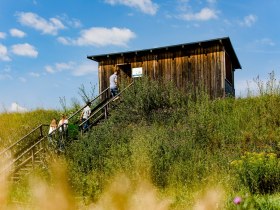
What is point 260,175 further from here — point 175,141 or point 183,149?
point 175,141

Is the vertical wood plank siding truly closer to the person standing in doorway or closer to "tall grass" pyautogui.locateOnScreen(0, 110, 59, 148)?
the person standing in doorway

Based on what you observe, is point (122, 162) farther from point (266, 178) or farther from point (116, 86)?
point (116, 86)

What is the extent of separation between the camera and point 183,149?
15555 millimetres

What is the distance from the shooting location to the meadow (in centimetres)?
1212

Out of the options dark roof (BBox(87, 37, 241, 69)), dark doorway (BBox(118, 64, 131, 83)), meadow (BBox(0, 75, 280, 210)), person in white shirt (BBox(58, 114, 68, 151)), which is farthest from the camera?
dark doorway (BBox(118, 64, 131, 83))

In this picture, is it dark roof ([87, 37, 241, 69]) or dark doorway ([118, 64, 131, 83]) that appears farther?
dark doorway ([118, 64, 131, 83])

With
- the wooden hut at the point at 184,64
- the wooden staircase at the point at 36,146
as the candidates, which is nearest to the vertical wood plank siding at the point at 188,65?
the wooden hut at the point at 184,64

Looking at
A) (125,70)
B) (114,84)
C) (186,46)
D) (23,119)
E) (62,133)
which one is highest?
(186,46)

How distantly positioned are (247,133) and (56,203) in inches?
654

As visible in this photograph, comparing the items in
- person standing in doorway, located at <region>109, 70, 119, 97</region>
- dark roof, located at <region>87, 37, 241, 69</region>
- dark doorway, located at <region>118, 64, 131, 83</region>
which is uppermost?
dark roof, located at <region>87, 37, 241, 69</region>

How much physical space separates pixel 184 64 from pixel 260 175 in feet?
45.1

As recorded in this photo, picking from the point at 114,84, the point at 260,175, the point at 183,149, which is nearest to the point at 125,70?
the point at 114,84

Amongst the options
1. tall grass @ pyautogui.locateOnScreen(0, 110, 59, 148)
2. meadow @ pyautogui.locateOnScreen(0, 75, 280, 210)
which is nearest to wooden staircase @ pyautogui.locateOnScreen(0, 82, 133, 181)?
meadow @ pyautogui.locateOnScreen(0, 75, 280, 210)

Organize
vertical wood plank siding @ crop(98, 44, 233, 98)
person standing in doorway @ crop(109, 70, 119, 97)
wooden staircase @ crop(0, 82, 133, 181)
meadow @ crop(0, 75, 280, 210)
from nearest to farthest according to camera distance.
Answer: meadow @ crop(0, 75, 280, 210) < wooden staircase @ crop(0, 82, 133, 181) < person standing in doorway @ crop(109, 70, 119, 97) < vertical wood plank siding @ crop(98, 44, 233, 98)
